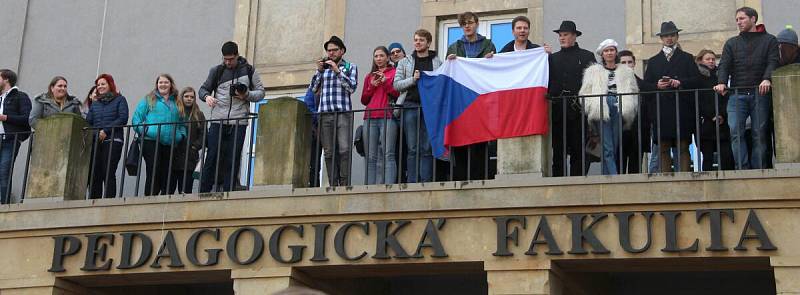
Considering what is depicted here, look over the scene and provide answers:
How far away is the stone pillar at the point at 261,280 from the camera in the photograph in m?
12.0

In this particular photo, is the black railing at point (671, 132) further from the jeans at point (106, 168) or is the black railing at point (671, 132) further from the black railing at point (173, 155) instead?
the jeans at point (106, 168)

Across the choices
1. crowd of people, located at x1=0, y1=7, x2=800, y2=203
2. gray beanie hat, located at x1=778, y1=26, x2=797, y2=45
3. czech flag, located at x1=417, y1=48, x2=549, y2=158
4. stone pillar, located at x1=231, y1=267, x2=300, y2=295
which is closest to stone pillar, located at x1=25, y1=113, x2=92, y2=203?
crowd of people, located at x1=0, y1=7, x2=800, y2=203

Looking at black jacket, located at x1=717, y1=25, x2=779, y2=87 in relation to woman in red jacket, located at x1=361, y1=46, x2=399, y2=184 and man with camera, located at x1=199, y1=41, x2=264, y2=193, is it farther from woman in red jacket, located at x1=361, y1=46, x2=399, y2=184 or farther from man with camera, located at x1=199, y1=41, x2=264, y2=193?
man with camera, located at x1=199, y1=41, x2=264, y2=193

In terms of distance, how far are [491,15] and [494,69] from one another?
140 inches

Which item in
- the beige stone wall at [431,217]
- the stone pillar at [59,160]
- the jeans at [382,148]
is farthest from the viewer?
the stone pillar at [59,160]

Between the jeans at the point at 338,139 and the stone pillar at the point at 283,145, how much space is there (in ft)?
0.58

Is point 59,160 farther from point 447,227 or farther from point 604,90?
point 604,90

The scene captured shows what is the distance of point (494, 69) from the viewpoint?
40.0 ft

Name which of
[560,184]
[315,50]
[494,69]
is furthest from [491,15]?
[560,184]

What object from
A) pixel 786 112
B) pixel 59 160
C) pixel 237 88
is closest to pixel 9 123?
pixel 59 160

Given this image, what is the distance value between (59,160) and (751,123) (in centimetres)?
691

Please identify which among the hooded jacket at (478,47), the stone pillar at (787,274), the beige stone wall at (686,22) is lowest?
the stone pillar at (787,274)

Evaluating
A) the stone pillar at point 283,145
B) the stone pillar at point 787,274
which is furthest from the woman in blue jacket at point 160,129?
the stone pillar at point 787,274

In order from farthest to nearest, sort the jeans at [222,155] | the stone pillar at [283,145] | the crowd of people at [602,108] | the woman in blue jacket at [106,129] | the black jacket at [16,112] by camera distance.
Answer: the black jacket at [16,112], the woman in blue jacket at [106,129], the jeans at [222,155], the stone pillar at [283,145], the crowd of people at [602,108]
